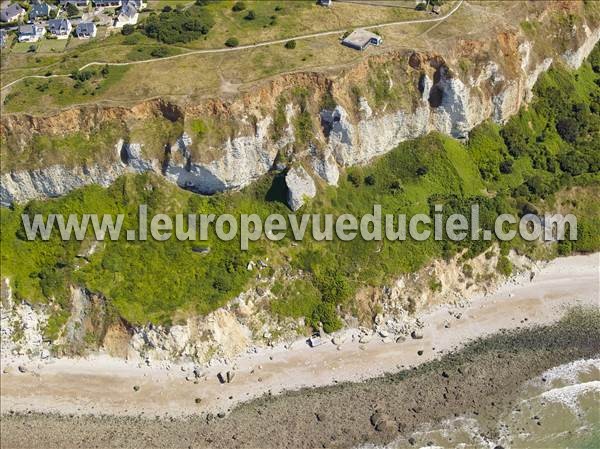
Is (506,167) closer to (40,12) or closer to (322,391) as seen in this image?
(322,391)

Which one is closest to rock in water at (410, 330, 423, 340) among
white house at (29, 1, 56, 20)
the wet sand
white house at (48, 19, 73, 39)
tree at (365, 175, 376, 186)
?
the wet sand

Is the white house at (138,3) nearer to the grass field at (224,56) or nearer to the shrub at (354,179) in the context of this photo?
the grass field at (224,56)

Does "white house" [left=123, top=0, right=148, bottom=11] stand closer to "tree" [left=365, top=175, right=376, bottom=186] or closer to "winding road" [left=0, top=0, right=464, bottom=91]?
"winding road" [left=0, top=0, right=464, bottom=91]

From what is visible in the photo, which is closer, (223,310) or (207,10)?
(223,310)

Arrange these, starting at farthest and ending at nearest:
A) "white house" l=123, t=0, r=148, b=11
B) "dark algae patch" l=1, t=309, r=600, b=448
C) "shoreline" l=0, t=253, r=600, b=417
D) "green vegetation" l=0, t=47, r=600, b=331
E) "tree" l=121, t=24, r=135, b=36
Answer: "white house" l=123, t=0, r=148, b=11 < "tree" l=121, t=24, r=135, b=36 < "green vegetation" l=0, t=47, r=600, b=331 < "shoreline" l=0, t=253, r=600, b=417 < "dark algae patch" l=1, t=309, r=600, b=448

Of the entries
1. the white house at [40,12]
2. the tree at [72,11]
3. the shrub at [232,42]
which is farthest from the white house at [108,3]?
the shrub at [232,42]

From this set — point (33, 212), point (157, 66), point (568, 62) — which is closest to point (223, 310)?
point (33, 212)

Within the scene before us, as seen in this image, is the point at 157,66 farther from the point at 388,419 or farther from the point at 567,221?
the point at 567,221
